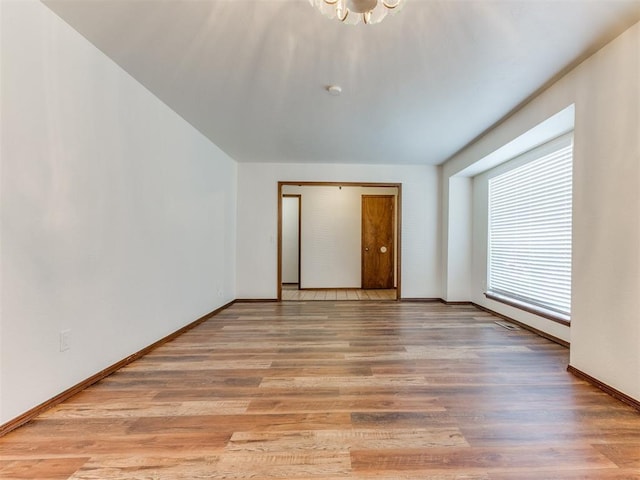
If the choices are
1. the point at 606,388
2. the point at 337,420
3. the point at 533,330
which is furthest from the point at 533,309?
the point at 337,420

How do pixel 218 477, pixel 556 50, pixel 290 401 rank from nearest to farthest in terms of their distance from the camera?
pixel 218 477, pixel 290 401, pixel 556 50

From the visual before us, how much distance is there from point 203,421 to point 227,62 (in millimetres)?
2368

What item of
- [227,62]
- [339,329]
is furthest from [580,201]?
[227,62]

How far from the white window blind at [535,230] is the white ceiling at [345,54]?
30.6 inches

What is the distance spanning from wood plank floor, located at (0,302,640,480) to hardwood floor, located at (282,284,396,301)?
2589 millimetres

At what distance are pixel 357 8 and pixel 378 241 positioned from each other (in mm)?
5321

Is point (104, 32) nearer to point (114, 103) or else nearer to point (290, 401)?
point (114, 103)

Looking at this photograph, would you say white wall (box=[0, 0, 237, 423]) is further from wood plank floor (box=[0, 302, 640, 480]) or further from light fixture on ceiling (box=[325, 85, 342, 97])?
light fixture on ceiling (box=[325, 85, 342, 97])

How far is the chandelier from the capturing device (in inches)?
55.6

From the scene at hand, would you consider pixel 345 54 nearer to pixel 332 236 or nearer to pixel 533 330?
pixel 533 330

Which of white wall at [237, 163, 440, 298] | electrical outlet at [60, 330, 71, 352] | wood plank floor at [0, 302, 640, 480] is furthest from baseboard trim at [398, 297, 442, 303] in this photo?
electrical outlet at [60, 330, 71, 352]

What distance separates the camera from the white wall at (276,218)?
4.89 meters

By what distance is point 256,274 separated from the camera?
4910 millimetres

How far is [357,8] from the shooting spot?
1.43 m
